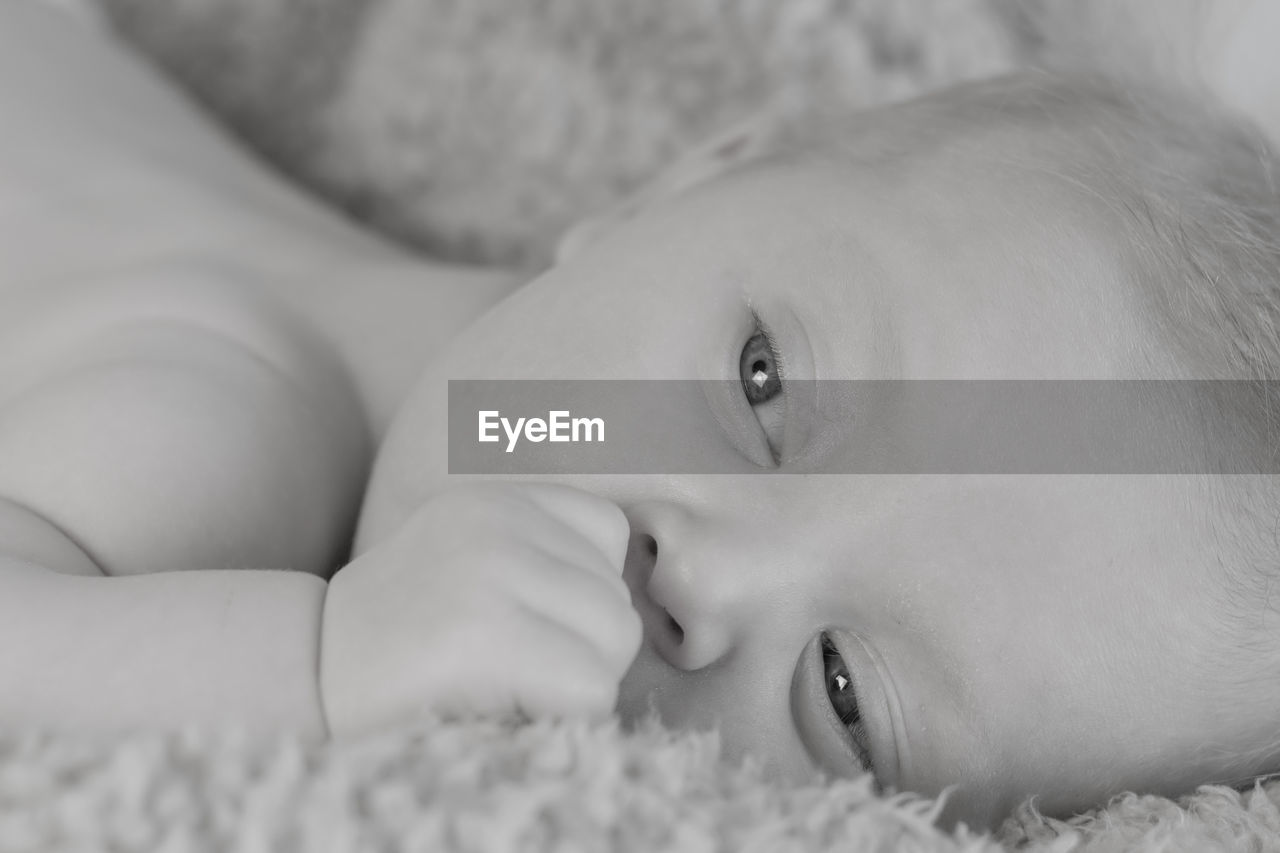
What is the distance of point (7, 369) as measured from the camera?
1.21 m

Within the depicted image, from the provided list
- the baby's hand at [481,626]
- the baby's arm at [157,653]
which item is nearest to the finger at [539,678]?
the baby's hand at [481,626]

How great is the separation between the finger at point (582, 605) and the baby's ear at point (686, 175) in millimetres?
554

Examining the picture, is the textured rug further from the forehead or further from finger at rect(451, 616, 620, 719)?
the forehead

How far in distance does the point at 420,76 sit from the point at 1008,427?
3.80ft

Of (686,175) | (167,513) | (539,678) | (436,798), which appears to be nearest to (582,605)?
(539,678)

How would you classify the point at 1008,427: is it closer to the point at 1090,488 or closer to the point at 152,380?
the point at 1090,488

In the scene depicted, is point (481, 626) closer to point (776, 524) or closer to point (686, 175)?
point (776, 524)

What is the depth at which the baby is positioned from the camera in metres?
0.69

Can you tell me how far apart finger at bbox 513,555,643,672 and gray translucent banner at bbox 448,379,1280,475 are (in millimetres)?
193

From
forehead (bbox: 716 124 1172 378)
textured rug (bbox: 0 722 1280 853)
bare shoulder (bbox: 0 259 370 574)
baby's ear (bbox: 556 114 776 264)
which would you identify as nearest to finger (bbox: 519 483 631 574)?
textured rug (bbox: 0 722 1280 853)

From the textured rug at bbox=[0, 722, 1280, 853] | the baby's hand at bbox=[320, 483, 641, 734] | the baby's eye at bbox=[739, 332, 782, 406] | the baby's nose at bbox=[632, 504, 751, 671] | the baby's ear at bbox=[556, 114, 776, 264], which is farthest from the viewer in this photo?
the baby's ear at bbox=[556, 114, 776, 264]

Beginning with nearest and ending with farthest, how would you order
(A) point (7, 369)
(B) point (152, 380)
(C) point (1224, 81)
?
(B) point (152, 380)
(A) point (7, 369)
(C) point (1224, 81)

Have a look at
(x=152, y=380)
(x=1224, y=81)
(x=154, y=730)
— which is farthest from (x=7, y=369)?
(x=1224, y=81)

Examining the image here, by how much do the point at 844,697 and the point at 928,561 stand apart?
0.12m
